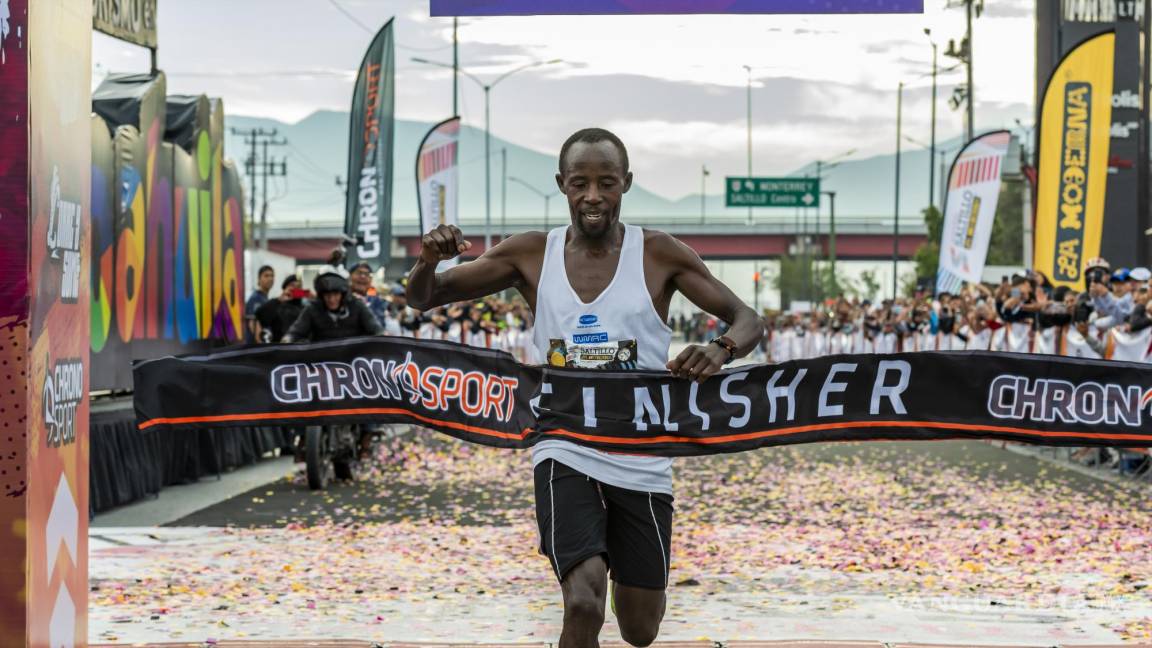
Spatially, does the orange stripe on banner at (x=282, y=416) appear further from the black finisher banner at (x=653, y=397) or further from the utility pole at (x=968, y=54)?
the utility pole at (x=968, y=54)

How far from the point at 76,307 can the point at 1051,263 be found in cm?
1871

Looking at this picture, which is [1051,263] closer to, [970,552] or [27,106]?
[970,552]

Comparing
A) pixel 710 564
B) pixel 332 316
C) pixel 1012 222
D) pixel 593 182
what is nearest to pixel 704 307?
pixel 593 182

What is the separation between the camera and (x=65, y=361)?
527 cm

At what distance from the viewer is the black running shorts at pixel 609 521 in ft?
16.6

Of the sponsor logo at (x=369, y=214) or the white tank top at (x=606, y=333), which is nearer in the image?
the white tank top at (x=606, y=333)

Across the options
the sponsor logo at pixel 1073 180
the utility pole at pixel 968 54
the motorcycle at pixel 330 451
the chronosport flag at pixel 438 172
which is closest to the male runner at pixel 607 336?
the motorcycle at pixel 330 451

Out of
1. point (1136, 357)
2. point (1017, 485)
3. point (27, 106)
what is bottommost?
point (1017, 485)

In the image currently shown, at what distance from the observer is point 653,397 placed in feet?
17.9

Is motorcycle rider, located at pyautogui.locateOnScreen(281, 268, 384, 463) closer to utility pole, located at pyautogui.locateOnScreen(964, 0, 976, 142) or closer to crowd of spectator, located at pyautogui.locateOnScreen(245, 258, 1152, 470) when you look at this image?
crowd of spectator, located at pyautogui.locateOnScreen(245, 258, 1152, 470)

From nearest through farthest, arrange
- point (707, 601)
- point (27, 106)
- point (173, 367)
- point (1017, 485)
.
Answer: point (27, 106) → point (173, 367) → point (707, 601) → point (1017, 485)

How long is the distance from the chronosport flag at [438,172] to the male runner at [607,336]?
23337mm

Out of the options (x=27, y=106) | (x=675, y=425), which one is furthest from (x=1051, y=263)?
(x=27, y=106)

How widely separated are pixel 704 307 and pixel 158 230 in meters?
12.2
